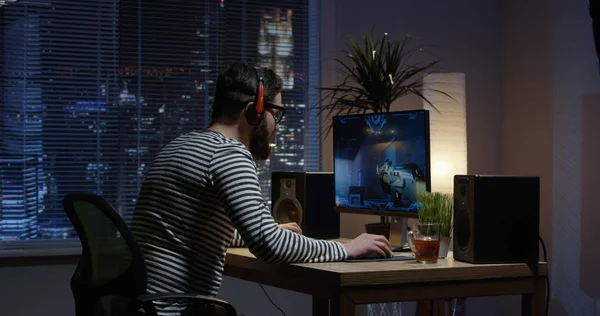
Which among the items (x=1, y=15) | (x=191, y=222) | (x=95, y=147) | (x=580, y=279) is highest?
(x=1, y=15)

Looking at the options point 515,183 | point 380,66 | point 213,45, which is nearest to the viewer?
point 515,183

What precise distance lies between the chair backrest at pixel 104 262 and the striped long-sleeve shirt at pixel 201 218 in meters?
0.16

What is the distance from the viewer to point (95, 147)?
13.4 ft

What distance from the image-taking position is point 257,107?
2.38m

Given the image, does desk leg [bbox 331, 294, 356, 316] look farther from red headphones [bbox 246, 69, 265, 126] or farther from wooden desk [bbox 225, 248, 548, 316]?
red headphones [bbox 246, 69, 265, 126]

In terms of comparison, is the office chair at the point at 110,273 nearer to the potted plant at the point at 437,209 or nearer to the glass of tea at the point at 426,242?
the glass of tea at the point at 426,242

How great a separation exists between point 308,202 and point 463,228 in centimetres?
99

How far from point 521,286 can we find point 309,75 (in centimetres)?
234

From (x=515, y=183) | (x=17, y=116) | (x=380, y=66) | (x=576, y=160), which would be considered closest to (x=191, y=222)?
(x=515, y=183)

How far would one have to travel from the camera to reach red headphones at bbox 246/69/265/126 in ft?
7.80

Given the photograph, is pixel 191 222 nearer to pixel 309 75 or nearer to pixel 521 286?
pixel 521 286

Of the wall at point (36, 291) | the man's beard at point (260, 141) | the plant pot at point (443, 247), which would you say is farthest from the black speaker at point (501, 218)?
the wall at point (36, 291)

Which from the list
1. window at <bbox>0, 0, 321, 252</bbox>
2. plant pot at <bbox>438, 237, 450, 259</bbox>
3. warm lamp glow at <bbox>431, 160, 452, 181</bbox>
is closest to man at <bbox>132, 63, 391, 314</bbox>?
plant pot at <bbox>438, 237, 450, 259</bbox>

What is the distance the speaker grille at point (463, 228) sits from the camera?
2.36m
